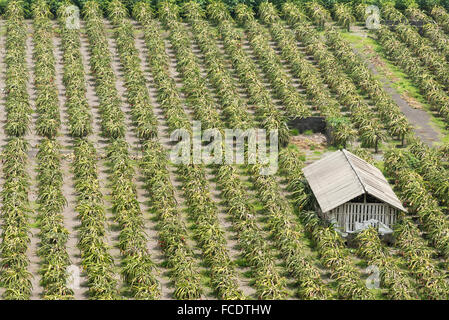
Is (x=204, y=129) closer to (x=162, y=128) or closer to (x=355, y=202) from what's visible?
(x=162, y=128)

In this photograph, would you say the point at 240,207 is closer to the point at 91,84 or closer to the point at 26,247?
the point at 26,247

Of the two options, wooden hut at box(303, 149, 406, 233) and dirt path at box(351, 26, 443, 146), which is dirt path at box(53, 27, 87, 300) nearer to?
wooden hut at box(303, 149, 406, 233)

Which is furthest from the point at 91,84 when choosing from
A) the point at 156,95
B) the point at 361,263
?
the point at 361,263

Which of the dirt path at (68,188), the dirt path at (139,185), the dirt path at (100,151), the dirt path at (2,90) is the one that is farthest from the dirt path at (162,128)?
the dirt path at (2,90)

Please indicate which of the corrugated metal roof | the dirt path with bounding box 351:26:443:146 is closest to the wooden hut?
the corrugated metal roof

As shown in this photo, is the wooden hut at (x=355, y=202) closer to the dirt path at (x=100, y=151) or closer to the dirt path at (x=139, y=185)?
the dirt path at (x=139, y=185)

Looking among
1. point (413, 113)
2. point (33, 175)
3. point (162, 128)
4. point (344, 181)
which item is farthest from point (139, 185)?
point (413, 113)
